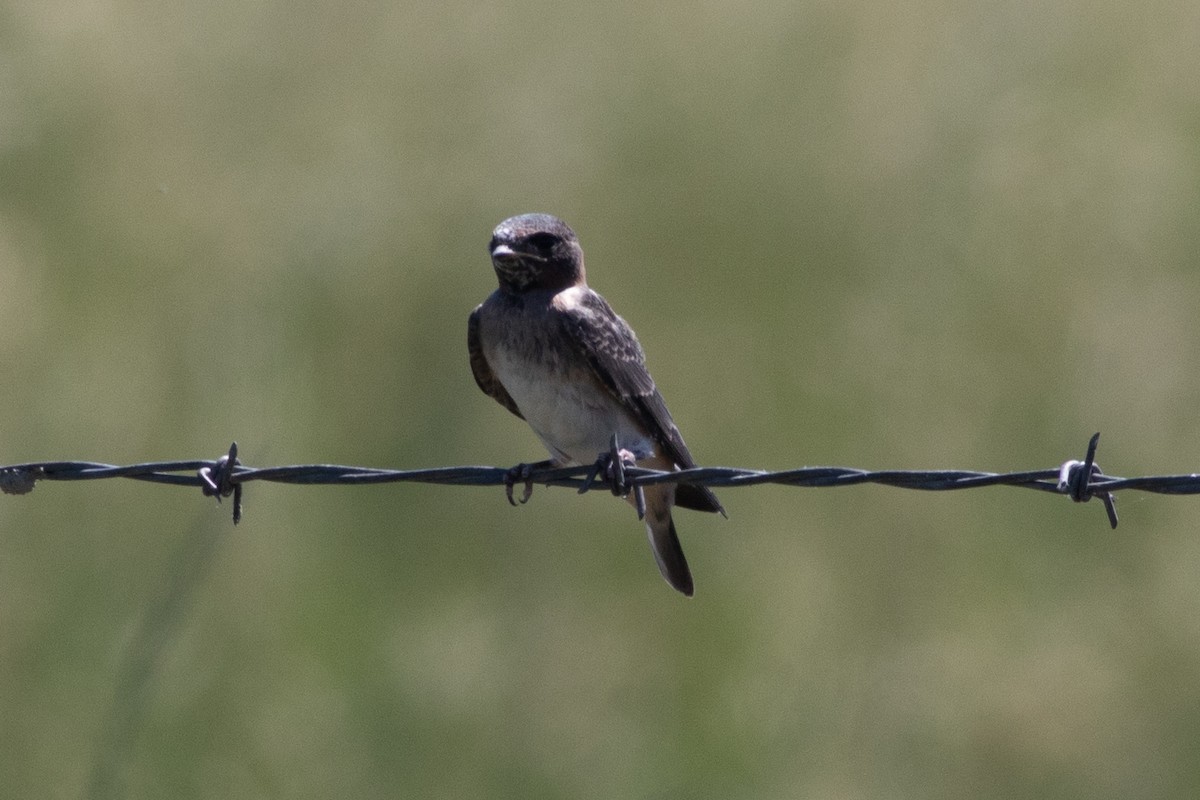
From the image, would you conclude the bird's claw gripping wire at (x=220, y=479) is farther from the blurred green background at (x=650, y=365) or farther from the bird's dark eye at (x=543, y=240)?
the bird's dark eye at (x=543, y=240)

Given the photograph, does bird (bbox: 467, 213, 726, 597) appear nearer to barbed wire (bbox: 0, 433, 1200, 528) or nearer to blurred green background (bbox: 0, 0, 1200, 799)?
barbed wire (bbox: 0, 433, 1200, 528)

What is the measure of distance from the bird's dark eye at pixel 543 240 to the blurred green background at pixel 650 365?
4.62ft

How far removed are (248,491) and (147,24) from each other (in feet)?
12.3

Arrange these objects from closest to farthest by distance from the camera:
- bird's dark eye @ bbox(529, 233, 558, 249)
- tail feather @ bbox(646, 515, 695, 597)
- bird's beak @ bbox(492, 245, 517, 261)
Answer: bird's beak @ bbox(492, 245, 517, 261), bird's dark eye @ bbox(529, 233, 558, 249), tail feather @ bbox(646, 515, 695, 597)

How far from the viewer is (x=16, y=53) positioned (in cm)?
953

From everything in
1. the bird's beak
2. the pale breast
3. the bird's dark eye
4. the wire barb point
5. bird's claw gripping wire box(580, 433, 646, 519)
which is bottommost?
the wire barb point

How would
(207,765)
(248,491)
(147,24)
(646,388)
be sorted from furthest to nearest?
(147,24)
(248,491)
(207,765)
(646,388)

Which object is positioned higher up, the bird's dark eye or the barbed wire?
the bird's dark eye

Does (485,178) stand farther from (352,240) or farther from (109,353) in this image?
(109,353)

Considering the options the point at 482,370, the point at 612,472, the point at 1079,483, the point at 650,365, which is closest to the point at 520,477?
the point at 612,472

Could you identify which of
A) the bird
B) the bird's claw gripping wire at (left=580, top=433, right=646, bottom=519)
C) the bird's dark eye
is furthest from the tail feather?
A: the bird's claw gripping wire at (left=580, top=433, right=646, bottom=519)

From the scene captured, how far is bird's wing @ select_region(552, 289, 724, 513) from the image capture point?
6461mm

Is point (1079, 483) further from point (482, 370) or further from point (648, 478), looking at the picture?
point (482, 370)

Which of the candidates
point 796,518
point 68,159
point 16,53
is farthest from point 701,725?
point 16,53
